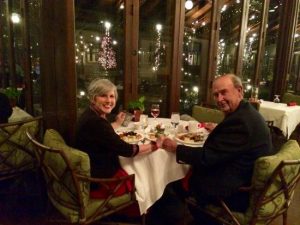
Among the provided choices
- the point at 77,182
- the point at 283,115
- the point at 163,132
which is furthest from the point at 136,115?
the point at 283,115

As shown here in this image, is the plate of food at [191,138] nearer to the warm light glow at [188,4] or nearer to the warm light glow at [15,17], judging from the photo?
the warm light glow at [188,4]

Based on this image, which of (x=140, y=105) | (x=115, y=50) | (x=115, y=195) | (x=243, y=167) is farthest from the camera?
(x=115, y=50)

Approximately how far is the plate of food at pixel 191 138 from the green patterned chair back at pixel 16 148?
1270 mm

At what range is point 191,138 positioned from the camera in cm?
204

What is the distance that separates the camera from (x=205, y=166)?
5.52 ft

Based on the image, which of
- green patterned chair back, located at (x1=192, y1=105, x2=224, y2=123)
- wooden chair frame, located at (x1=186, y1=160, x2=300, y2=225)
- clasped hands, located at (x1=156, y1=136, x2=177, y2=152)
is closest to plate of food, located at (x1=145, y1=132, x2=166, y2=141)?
clasped hands, located at (x1=156, y1=136, x2=177, y2=152)

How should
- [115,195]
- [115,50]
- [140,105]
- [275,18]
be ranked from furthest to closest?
[275,18] < [115,50] < [140,105] < [115,195]

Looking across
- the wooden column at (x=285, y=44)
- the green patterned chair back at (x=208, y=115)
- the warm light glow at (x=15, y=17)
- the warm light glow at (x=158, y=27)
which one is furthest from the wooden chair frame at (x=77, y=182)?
the wooden column at (x=285, y=44)

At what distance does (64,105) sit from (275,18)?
4.69m

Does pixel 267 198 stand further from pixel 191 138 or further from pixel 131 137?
pixel 131 137

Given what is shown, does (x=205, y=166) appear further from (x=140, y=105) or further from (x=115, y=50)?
(x=115, y=50)

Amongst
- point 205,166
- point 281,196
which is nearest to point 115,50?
point 205,166

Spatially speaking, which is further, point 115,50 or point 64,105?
point 115,50

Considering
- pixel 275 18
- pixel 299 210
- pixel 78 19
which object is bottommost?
pixel 299 210
